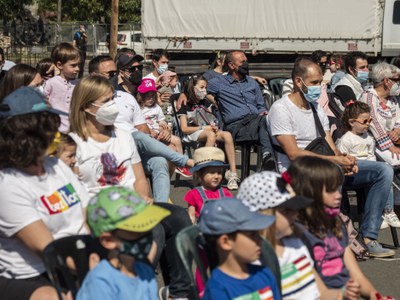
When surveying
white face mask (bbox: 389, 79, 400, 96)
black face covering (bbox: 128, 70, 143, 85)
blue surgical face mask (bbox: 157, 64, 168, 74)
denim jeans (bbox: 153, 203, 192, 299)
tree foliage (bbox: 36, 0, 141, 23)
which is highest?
tree foliage (bbox: 36, 0, 141, 23)

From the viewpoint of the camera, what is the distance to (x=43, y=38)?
33.8m

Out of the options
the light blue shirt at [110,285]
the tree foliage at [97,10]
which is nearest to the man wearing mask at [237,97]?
the light blue shirt at [110,285]

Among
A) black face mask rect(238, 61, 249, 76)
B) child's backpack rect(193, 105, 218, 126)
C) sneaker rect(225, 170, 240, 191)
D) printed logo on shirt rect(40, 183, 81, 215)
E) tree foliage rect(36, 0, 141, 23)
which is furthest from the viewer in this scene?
tree foliage rect(36, 0, 141, 23)

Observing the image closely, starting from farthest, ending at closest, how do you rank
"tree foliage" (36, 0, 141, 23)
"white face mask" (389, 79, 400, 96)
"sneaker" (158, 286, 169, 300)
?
"tree foliage" (36, 0, 141, 23) < "white face mask" (389, 79, 400, 96) < "sneaker" (158, 286, 169, 300)

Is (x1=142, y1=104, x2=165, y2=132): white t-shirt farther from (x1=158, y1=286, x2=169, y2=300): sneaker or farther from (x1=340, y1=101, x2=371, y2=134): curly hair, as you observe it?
(x1=158, y1=286, x2=169, y2=300): sneaker

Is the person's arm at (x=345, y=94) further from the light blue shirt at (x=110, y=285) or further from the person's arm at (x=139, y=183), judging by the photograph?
the light blue shirt at (x=110, y=285)

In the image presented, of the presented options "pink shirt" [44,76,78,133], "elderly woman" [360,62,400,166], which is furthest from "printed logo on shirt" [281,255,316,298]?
"elderly woman" [360,62,400,166]

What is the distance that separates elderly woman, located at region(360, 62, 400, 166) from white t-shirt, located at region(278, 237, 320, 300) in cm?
494

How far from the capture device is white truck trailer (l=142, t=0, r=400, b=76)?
22078mm

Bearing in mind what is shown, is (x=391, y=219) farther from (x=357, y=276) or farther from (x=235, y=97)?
(x=357, y=276)

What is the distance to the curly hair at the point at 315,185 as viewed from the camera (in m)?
5.18

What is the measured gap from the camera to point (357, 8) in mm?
22016

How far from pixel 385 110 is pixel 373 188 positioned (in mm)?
1332

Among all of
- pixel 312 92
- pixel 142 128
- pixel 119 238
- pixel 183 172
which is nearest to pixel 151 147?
pixel 142 128
